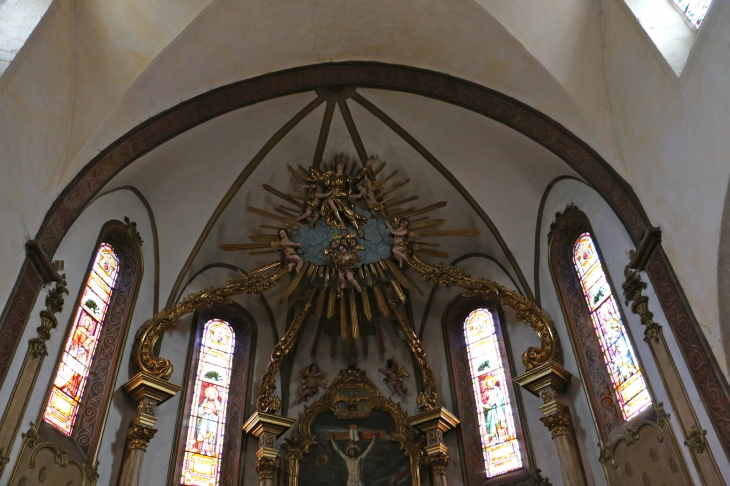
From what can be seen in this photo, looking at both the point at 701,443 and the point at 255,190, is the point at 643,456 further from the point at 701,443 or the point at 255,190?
the point at 255,190

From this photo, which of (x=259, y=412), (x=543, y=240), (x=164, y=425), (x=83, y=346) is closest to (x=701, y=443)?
(x=543, y=240)

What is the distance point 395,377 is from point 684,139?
5.68m

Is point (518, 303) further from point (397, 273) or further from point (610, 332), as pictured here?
point (397, 273)

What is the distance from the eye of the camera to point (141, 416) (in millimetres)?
9547

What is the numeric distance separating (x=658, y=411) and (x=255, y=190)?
702 cm

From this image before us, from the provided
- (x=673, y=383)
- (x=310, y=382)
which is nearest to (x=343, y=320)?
(x=310, y=382)

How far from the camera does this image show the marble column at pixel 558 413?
363 inches

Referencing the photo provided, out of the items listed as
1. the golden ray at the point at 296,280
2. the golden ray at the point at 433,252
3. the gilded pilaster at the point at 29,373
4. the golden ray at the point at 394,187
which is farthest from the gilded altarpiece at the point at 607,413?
the gilded pilaster at the point at 29,373

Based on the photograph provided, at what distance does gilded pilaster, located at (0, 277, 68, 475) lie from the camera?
7775mm

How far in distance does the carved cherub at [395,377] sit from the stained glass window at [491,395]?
3.62ft

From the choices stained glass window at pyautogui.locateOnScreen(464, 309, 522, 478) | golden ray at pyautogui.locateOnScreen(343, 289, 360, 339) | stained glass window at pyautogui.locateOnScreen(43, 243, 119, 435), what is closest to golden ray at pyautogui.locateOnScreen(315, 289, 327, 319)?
golden ray at pyautogui.locateOnScreen(343, 289, 360, 339)

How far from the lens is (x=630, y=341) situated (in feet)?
30.7

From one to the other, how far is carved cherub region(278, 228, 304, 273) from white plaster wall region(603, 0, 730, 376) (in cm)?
503

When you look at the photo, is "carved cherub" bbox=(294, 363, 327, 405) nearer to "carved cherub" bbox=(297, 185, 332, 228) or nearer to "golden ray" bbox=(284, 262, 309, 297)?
"golden ray" bbox=(284, 262, 309, 297)
